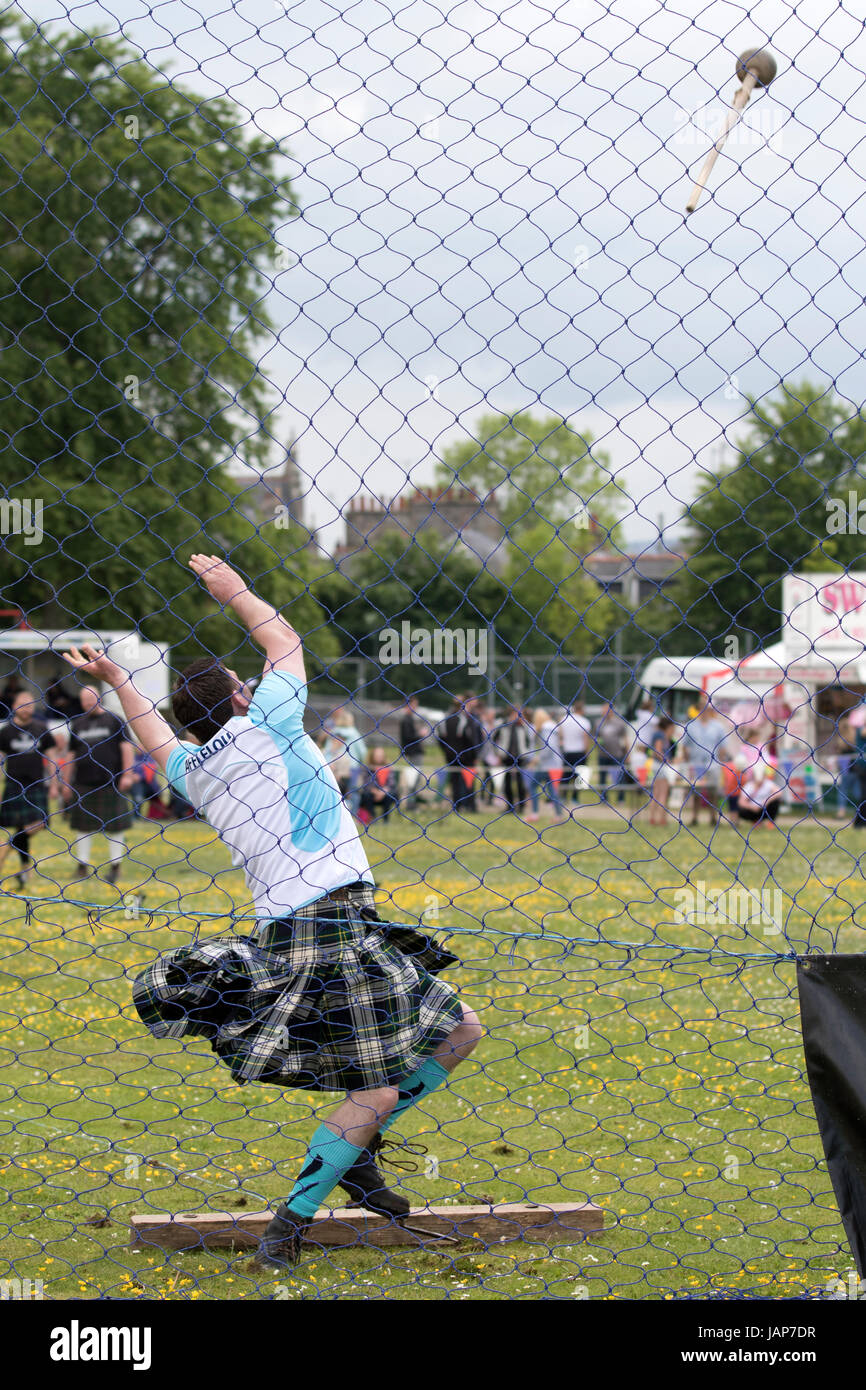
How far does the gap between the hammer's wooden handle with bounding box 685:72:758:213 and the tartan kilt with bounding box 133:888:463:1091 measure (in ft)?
5.59

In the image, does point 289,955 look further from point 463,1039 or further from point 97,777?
point 97,777

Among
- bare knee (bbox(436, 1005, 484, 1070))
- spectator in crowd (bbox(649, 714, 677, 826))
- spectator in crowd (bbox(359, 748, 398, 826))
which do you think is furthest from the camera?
spectator in crowd (bbox(359, 748, 398, 826))

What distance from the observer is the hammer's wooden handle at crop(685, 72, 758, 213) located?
2.92 m

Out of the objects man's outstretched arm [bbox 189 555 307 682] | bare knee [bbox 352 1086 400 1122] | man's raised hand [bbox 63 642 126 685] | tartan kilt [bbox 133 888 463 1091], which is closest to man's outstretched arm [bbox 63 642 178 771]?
man's raised hand [bbox 63 642 126 685]

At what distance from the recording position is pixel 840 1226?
11.3 ft

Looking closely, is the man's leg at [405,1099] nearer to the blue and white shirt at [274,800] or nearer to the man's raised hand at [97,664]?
the blue and white shirt at [274,800]

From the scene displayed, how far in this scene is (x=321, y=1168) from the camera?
3.09 meters

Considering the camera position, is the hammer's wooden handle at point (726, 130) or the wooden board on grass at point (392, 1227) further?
the wooden board on grass at point (392, 1227)

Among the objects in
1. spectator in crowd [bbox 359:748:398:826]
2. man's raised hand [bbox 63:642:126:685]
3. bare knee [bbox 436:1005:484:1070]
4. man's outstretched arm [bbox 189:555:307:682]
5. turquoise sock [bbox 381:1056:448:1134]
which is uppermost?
man's outstretched arm [bbox 189:555:307:682]

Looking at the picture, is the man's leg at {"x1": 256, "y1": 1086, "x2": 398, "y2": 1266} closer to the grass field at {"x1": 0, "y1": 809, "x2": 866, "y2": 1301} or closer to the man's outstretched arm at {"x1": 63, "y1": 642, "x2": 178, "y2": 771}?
the grass field at {"x1": 0, "y1": 809, "x2": 866, "y2": 1301}

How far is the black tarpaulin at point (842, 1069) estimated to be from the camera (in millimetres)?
2863

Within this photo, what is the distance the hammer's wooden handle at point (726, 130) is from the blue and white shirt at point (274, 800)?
4.40 feet

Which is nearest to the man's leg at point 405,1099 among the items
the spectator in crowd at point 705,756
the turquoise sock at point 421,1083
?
the turquoise sock at point 421,1083
